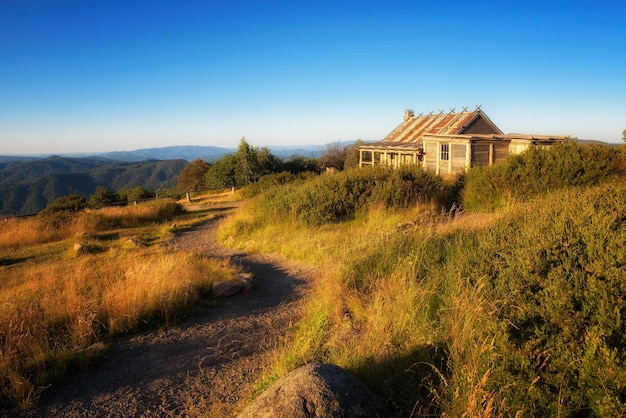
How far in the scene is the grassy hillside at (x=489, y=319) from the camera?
2480 millimetres

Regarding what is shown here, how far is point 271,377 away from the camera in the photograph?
3.74m

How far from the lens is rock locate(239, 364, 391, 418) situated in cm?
235

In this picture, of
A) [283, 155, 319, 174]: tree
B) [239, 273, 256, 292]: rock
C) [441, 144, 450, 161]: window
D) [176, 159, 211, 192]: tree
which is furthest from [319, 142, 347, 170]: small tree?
[239, 273, 256, 292]: rock

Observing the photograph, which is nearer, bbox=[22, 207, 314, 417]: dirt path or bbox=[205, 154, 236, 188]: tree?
bbox=[22, 207, 314, 417]: dirt path

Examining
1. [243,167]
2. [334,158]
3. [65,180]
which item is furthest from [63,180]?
[334,158]

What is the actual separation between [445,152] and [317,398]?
21573mm

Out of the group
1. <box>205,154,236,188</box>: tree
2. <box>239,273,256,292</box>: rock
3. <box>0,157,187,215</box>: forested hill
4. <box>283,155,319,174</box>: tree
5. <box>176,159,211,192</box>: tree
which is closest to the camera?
<box>239,273,256,292</box>: rock

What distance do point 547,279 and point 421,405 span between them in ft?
4.81

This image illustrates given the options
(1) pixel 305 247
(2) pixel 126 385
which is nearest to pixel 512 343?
(2) pixel 126 385

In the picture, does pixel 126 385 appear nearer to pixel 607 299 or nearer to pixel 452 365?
pixel 452 365

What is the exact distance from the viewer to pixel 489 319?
10.1 feet

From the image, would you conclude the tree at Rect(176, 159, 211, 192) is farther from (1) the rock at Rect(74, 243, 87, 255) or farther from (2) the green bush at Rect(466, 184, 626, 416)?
(2) the green bush at Rect(466, 184, 626, 416)

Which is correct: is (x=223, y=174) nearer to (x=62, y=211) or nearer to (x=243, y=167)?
(x=243, y=167)

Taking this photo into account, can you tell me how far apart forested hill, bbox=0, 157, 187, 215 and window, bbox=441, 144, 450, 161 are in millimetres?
46722
